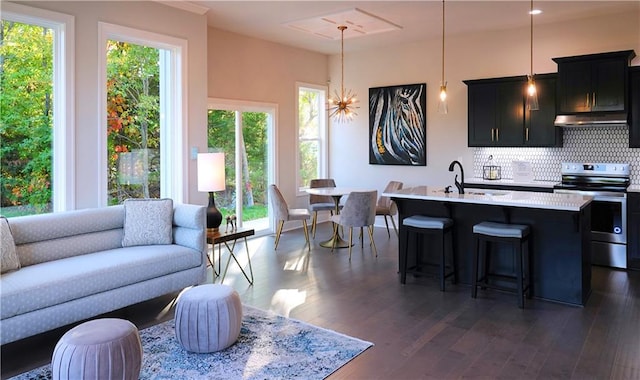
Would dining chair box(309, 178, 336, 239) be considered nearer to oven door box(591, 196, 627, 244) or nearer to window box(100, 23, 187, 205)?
window box(100, 23, 187, 205)

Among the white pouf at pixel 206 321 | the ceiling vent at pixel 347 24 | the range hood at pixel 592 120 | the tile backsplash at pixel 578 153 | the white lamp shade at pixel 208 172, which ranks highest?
the ceiling vent at pixel 347 24

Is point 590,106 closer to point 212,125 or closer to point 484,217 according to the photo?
point 484,217

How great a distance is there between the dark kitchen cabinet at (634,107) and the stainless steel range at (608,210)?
0.39 meters

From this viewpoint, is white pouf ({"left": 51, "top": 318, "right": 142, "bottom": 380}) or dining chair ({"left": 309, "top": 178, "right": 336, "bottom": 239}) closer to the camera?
white pouf ({"left": 51, "top": 318, "right": 142, "bottom": 380})

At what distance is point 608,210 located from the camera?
564 centimetres

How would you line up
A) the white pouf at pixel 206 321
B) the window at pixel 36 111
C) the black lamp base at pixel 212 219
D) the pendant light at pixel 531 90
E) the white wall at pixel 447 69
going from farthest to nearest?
1. the white wall at pixel 447 69
2. the black lamp base at pixel 212 219
3. the pendant light at pixel 531 90
4. the window at pixel 36 111
5. the white pouf at pixel 206 321

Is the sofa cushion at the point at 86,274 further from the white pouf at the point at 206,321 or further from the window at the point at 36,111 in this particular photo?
the window at the point at 36,111

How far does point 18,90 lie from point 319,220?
545 cm

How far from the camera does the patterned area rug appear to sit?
297 cm

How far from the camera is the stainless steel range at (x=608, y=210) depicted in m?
5.54

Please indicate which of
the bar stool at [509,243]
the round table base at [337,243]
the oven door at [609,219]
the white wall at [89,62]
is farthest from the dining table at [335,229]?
the oven door at [609,219]

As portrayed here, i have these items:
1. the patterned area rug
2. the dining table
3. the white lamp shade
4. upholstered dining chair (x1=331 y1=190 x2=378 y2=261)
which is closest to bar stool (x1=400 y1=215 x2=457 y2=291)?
upholstered dining chair (x1=331 y1=190 x2=378 y2=261)

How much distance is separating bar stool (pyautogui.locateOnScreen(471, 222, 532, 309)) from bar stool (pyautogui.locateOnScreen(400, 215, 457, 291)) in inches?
11.7

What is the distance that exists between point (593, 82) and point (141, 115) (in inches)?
209
